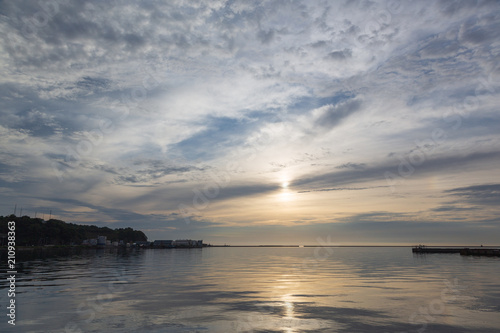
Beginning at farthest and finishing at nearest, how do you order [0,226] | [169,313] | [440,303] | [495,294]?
1. [0,226]
2. [495,294]
3. [440,303]
4. [169,313]

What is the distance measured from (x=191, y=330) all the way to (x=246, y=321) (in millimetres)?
4174

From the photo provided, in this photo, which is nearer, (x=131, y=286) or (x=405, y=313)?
(x=405, y=313)

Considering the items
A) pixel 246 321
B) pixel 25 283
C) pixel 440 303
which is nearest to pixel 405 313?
pixel 440 303

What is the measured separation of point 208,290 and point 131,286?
967 centimetres

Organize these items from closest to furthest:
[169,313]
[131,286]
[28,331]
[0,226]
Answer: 1. [28,331]
2. [169,313]
3. [131,286]
4. [0,226]

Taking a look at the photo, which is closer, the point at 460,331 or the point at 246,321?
the point at 460,331

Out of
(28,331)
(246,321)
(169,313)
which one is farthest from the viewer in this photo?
(169,313)

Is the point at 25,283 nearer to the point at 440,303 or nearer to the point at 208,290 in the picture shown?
the point at 208,290

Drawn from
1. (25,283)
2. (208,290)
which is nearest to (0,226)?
(25,283)

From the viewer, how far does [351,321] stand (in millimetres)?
22406

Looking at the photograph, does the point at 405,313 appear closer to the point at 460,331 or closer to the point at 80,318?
the point at 460,331

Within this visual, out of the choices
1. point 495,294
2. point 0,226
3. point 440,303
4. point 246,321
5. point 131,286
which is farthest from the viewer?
point 0,226

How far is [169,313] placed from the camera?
24.2 meters

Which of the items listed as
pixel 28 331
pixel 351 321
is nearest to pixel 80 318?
pixel 28 331
